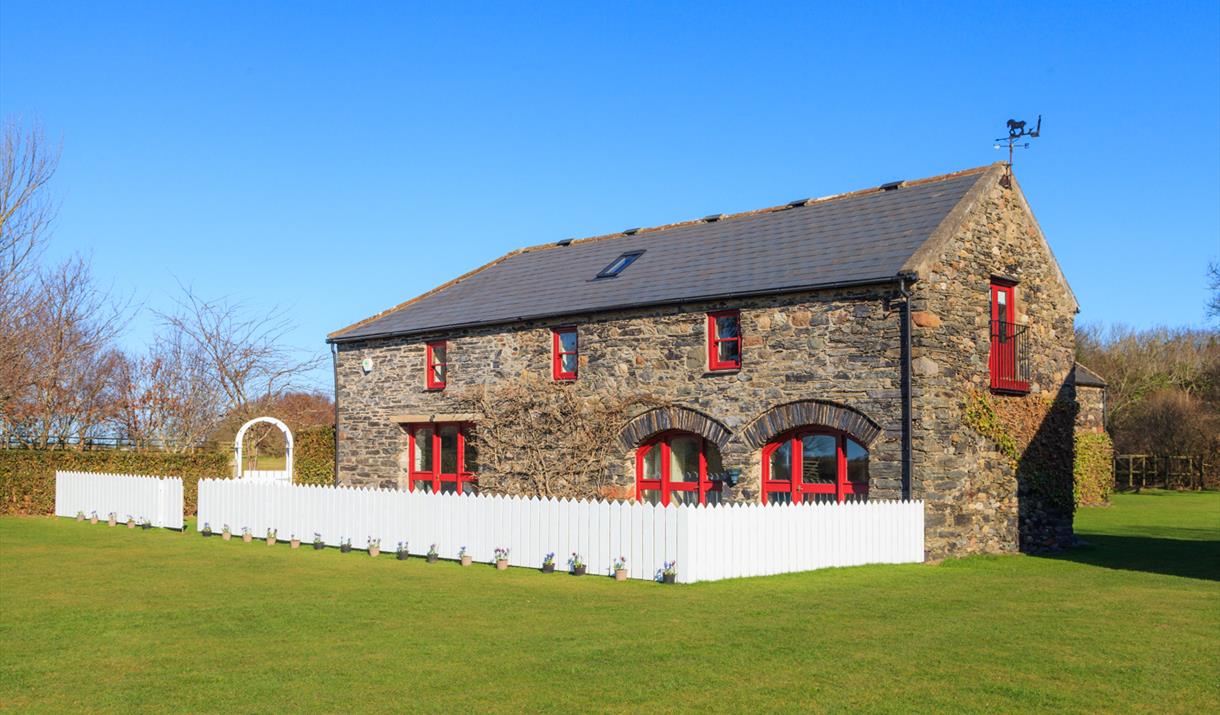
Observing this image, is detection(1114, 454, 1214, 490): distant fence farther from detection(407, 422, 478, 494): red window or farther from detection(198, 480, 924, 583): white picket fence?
detection(198, 480, 924, 583): white picket fence

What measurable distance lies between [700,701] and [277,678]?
321cm

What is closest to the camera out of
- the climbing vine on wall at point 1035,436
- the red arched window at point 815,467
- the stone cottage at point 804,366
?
the stone cottage at point 804,366

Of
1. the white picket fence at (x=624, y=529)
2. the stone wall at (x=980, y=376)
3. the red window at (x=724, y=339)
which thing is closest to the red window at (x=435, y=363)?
the white picket fence at (x=624, y=529)

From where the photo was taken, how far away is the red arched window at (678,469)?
21.1 metres

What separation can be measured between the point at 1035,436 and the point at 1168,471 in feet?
92.5

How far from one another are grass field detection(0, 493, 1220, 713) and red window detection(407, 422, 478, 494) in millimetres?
8021

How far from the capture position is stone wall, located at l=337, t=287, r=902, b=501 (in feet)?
60.6

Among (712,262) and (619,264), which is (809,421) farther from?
(619,264)

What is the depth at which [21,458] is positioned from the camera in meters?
26.3

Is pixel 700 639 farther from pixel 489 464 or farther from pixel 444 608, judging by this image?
pixel 489 464

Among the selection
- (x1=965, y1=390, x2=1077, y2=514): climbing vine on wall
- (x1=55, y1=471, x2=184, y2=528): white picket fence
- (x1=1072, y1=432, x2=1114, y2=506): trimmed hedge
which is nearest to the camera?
(x1=965, y1=390, x2=1077, y2=514): climbing vine on wall

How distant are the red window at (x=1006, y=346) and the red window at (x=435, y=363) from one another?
1212cm

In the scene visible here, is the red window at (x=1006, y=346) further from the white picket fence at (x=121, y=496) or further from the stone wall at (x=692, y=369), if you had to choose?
the white picket fence at (x=121, y=496)

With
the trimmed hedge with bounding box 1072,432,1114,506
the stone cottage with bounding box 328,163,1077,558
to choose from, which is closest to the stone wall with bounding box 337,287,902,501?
the stone cottage with bounding box 328,163,1077,558
